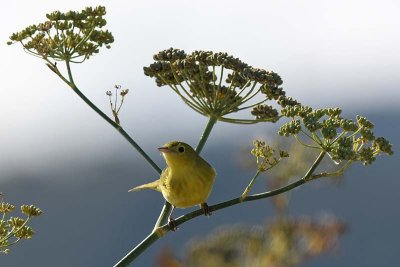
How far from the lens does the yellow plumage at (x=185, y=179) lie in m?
7.53

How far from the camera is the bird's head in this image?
816 cm

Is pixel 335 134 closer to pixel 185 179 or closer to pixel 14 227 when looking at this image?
pixel 185 179

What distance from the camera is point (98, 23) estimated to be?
7852mm

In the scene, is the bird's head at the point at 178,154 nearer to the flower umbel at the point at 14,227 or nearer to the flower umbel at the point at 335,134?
the flower umbel at the point at 335,134

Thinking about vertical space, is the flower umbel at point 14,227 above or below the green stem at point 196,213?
above

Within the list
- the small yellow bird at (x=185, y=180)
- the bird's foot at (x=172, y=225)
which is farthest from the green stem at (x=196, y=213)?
the small yellow bird at (x=185, y=180)

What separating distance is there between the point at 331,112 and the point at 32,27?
2.24 m

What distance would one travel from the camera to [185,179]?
7.83 meters

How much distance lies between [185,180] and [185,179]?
0.7 inches

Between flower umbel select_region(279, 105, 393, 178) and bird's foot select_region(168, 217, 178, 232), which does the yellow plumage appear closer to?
bird's foot select_region(168, 217, 178, 232)

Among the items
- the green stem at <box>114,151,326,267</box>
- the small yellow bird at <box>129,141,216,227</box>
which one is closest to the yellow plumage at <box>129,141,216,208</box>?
the small yellow bird at <box>129,141,216,227</box>

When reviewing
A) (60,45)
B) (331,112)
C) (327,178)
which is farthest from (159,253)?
(60,45)

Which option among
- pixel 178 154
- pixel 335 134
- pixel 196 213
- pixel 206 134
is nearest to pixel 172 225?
pixel 196 213

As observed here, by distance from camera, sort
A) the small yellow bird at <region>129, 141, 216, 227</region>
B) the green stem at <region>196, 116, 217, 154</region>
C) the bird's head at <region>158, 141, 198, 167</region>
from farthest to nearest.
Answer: the bird's head at <region>158, 141, 198, 167</region> → the small yellow bird at <region>129, 141, 216, 227</region> → the green stem at <region>196, 116, 217, 154</region>
